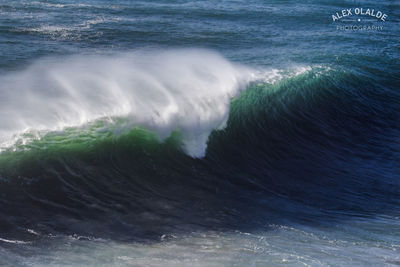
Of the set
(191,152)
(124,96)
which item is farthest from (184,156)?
(124,96)

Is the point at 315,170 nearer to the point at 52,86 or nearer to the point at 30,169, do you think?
the point at 30,169

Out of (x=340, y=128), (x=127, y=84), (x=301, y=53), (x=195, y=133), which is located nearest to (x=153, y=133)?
(x=195, y=133)

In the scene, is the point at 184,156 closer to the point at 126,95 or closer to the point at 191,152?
the point at 191,152

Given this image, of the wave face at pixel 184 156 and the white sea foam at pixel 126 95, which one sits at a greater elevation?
the white sea foam at pixel 126 95

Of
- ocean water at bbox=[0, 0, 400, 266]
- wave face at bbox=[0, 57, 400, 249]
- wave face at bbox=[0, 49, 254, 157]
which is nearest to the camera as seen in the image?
ocean water at bbox=[0, 0, 400, 266]

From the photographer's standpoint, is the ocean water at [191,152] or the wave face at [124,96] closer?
the ocean water at [191,152]

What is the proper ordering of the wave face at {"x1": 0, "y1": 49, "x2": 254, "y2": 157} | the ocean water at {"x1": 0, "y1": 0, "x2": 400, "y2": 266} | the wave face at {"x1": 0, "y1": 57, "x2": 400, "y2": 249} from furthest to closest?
the wave face at {"x1": 0, "y1": 49, "x2": 254, "y2": 157}
the wave face at {"x1": 0, "y1": 57, "x2": 400, "y2": 249}
the ocean water at {"x1": 0, "y1": 0, "x2": 400, "y2": 266}
